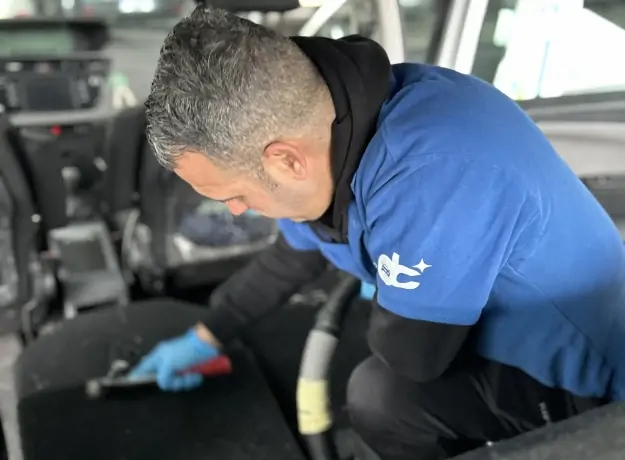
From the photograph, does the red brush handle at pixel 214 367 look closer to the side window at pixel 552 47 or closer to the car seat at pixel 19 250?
the car seat at pixel 19 250

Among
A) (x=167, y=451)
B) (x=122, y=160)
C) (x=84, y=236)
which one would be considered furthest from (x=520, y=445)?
(x=84, y=236)

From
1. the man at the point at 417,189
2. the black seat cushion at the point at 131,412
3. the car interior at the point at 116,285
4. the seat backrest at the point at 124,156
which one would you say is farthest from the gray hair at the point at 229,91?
the seat backrest at the point at 124,156

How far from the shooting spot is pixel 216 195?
110cm

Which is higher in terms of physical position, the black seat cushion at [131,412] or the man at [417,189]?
the man at [417,189]

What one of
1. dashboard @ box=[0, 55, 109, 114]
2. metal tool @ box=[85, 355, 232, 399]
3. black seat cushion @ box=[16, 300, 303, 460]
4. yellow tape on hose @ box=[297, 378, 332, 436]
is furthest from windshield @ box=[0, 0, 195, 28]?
yellow tape on hose @ box=[297, 378, 332, 436]

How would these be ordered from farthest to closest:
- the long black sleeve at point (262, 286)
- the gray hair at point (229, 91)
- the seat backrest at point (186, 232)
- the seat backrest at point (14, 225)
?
the seat backrest at point (186, 232), the seat backrest at point (14, 225), the long black sleeve at point (262, 286), the gray hair at point (229, 91)

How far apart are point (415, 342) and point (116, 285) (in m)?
1.32

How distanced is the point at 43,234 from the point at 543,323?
1.56m

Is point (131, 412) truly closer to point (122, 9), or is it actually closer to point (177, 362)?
point (177, 362)

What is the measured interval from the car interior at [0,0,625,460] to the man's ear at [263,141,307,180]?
526 millimetres

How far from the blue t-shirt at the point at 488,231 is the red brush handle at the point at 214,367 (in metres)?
0.59

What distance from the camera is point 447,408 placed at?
4.26 ft

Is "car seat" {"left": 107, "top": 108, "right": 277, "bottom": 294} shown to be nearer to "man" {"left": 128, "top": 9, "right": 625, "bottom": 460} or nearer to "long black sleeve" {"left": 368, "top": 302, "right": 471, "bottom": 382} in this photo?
"man" {"left": 128, "top": 9, "right": 625, "bottom": 460}

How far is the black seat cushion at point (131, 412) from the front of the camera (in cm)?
148
